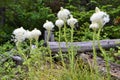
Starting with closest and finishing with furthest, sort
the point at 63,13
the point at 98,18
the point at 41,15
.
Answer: the point at 98,18, the point at 63,13, the point at 41,15

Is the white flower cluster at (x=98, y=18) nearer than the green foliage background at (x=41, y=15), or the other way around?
the white flower cluster at (x=98, y=18)

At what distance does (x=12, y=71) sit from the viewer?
238 inches

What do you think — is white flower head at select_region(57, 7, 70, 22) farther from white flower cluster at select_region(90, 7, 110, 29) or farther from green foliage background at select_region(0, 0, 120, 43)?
green foliage background at select_region(0, 0, 120, 43)

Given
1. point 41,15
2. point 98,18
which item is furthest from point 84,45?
point 98,18

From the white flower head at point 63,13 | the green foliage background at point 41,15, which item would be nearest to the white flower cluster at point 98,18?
the white flower head at point 63,13

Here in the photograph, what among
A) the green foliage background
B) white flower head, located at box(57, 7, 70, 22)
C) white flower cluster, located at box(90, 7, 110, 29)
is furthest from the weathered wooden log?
white flower cluster, located at box(90, 7, 110, 29)

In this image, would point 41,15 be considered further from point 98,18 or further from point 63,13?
point 98,18

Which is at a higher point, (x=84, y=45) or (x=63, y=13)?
(x=63, y=13)

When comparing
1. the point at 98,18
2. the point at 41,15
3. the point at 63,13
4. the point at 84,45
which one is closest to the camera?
the point at 98,18

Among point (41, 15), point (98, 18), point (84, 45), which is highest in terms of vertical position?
point (41, 15)

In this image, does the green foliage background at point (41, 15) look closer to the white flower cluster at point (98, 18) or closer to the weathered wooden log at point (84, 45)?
the weathered wooden log at point (84, 45)

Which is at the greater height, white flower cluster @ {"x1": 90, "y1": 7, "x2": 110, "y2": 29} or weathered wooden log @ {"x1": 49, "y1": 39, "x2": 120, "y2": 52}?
white flower cluster @ {"x1": 90, "y1": 7, "x2": 110, "y2": 29}

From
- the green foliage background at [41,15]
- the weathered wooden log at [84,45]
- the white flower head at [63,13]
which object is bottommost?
the weathered wooden log at [84,45]

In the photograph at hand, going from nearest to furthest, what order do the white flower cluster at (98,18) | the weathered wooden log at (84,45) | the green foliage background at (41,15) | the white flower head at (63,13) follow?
the white flower cluster at (98,18), the white flower head at (63,13), the weathered wooden log at (84,45), the green foliage background at (41,15)
